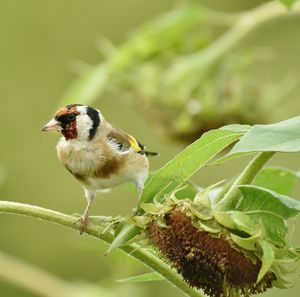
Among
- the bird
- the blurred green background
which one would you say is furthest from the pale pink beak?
the blurred green background

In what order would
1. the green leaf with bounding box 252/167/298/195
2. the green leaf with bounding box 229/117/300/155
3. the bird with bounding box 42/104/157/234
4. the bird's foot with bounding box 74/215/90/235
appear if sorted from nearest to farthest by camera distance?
the green leaf with bounding box 229/117/300/155
the bird's foot with bounding box 74/215/90/235
the green leaf with bounding box 252/167/298/195
the bird with bounding box 42/104/157/234

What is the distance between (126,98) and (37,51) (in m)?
2.87

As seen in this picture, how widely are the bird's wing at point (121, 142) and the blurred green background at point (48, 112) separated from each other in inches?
105

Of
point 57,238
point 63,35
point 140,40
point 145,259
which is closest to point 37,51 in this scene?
point 63,35

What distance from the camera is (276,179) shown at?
4.35 feet

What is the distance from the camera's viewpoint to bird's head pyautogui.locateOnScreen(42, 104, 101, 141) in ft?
5.34

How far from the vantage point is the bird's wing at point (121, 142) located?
162 centimetres

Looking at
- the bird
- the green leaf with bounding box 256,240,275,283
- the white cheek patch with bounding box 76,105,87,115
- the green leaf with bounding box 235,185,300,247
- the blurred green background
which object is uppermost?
the green leaf with bounding box 235,185,300,247

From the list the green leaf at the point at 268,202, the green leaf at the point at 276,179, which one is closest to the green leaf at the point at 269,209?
the green leaf at the point at 268,202

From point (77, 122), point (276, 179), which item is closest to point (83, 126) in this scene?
point (77, 122)

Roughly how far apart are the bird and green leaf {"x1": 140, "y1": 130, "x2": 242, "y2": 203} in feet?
1.10

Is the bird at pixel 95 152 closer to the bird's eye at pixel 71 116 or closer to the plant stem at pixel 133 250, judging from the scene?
the bird's eye at pixel 71 116

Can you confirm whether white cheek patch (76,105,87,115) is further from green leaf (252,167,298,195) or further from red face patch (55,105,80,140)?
green leaf (252,167,298,195)

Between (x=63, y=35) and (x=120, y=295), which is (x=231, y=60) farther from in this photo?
(x=63, y=35)
